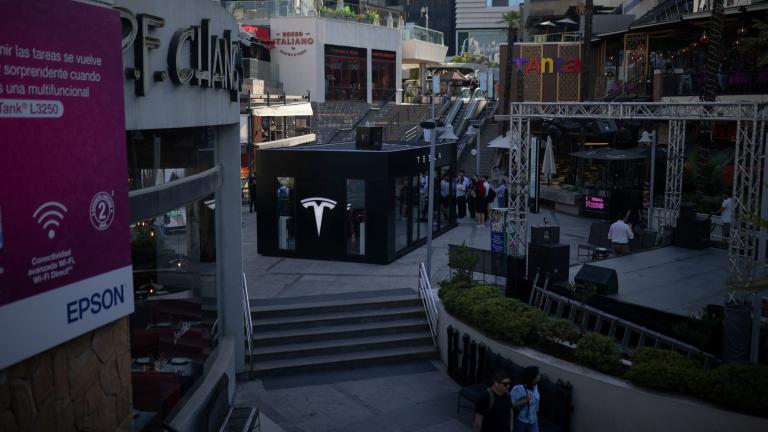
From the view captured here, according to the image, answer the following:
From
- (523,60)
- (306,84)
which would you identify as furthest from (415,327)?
(306,84)

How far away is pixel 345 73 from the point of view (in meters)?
50.7

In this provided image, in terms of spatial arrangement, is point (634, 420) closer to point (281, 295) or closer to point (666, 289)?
point (666, 289)

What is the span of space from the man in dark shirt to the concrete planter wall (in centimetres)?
242

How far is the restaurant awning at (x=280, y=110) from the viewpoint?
31886 mm

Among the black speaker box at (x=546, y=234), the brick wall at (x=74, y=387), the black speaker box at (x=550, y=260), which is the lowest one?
the black speaker box at (x=550, y=260)

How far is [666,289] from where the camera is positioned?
17344mm

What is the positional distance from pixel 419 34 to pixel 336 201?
41200 mm

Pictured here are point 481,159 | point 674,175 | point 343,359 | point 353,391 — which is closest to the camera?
point 353,391

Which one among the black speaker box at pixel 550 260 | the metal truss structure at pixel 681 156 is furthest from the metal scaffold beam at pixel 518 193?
the black speaker box at pixel 550 260

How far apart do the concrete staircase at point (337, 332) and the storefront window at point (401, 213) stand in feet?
14.5

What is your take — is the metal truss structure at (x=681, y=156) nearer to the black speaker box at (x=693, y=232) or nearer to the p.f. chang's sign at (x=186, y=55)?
the black speaker box at (x=693, y=232)

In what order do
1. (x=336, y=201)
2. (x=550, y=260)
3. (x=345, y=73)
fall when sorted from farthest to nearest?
(x=345, y=73), (x=336, y=201), (x=550, y=260)

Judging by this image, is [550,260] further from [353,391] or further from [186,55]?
[186,55]

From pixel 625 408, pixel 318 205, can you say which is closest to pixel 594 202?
pixel 318 205
